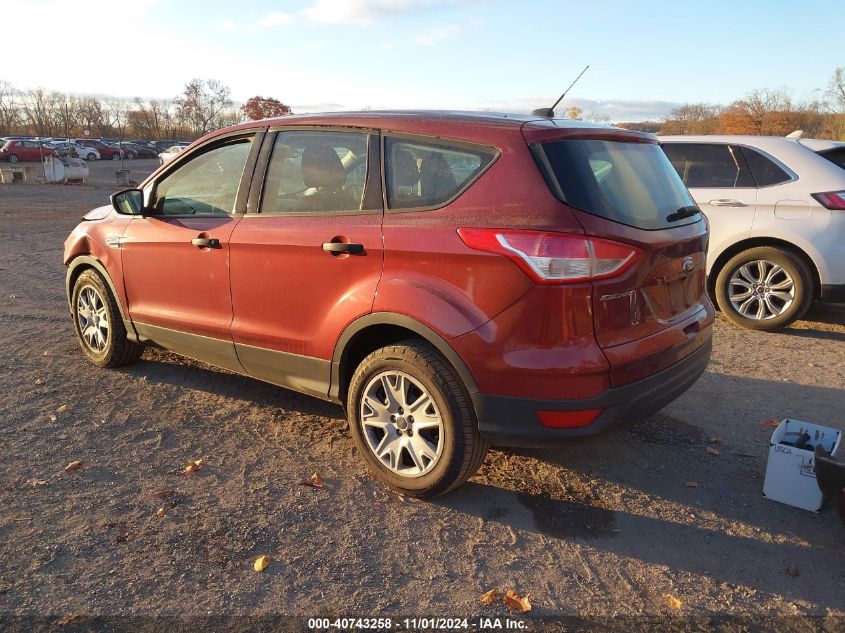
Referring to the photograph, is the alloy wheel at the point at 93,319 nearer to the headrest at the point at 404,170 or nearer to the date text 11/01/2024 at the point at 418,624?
the headrest at the point at 404,170

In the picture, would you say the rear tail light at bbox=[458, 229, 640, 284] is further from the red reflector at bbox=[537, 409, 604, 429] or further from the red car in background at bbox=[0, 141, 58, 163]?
the red car in background at bbox=[0, 141, 58, 163]

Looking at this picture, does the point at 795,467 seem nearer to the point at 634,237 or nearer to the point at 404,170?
the point at 634,237

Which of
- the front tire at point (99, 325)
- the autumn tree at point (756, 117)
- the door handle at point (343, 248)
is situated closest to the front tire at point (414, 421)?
the door handle at point (343, 248)

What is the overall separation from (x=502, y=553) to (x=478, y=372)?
2.65 ft

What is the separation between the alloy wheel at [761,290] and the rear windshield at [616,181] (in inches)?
130

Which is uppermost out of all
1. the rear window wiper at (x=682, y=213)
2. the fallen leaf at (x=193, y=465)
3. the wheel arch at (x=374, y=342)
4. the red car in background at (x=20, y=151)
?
the red car in background at (x=20, y=151)

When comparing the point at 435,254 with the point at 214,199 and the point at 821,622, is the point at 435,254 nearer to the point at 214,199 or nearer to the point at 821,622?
the point at 214,199

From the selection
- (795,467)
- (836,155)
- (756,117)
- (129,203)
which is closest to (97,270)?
(129,203)

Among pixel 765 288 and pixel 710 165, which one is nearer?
pixel 765 288

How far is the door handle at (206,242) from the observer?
4023 millimetres

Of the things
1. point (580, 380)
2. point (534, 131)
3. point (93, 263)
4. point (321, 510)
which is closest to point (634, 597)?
point (580, 380)

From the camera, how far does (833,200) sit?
5.89 meters

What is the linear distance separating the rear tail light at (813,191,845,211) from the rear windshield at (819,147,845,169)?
0.39 meters

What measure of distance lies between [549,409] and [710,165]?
4.93 metres
